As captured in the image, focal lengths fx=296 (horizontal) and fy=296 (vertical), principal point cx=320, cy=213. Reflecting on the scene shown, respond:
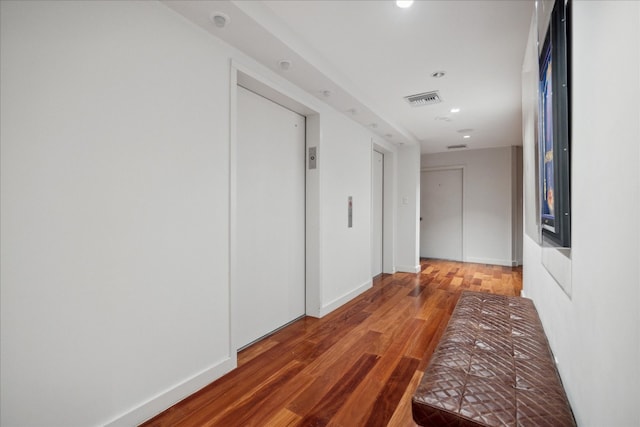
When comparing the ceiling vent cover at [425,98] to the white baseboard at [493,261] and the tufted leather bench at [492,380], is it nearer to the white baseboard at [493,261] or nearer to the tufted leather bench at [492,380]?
the tufted leather bench at [492,380]

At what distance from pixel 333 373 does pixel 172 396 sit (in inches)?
41.4

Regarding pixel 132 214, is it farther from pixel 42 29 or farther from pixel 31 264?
pixel 42 29

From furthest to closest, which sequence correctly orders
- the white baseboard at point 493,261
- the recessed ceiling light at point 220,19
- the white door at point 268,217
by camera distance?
the white baseboard at point 493,261 → the white door at point 268,217 → the recessed ceiling light at point 220,19

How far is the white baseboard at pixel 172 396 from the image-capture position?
5.11ft

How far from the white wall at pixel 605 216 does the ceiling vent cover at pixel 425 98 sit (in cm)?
247

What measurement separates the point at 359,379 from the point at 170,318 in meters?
1.32

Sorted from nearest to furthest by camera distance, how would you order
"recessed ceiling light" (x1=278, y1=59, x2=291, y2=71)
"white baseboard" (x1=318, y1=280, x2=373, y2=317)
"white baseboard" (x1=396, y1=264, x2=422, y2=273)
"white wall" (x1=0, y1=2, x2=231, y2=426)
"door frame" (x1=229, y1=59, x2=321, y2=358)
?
1. "white wall" (x1=0, y1=2, x2=231, y2=426)
2. "door frame" (x1=229, y1=59, x2=321, y2=358)
3. "recessed ceiling light" (x1=278, y1=59, x2=291, y2=71)
4. "white baseboard" (x1=318, y1=280, x2=373, y2=317)
5. "white baseboard" (x1=396, y1=264, x2=422, y2=273)

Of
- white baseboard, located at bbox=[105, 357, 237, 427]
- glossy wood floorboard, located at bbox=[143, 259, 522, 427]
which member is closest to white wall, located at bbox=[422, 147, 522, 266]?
glossy wood floorboard, located at bbox=[143, 259, 522, 427]

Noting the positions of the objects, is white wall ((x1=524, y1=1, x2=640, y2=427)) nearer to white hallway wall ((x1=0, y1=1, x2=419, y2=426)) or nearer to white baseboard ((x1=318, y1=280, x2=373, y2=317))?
white hallway wall ((x1=0, y1=1, x2=419, y2=426))

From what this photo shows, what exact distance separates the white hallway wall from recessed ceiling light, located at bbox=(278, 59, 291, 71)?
14.6 inches

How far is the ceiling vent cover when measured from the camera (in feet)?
11.1

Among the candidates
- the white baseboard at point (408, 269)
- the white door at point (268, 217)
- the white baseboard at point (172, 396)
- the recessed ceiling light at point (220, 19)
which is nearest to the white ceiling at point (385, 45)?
the recessed ceiling light at point (220, 19)

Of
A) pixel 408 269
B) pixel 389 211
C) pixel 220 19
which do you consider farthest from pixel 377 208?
pixel 220 19

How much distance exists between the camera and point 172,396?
1.77 metres
